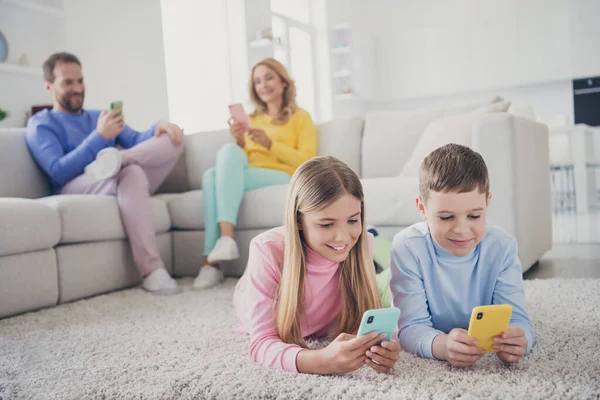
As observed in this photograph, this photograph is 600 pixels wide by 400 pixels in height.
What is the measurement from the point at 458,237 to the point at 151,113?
4.12m

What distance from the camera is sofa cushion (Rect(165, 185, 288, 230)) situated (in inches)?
96.4

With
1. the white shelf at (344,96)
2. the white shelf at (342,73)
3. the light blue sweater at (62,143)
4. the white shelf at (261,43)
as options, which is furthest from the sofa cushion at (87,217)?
the white shelf at (342,73)

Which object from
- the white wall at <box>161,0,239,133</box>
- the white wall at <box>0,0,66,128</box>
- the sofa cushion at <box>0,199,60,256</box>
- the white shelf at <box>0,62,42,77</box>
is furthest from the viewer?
the white wall at <box>161,0,239,133</box>

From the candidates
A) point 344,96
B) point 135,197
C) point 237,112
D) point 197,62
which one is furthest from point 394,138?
point 344,96

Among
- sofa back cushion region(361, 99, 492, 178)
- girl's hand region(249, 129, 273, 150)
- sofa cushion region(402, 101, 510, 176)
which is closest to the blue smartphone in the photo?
sofa cushion region(402, 101, 510, 176)

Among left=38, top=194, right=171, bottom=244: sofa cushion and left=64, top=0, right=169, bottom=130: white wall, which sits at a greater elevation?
left=64, top=0, right=169, bottom=130: white wall

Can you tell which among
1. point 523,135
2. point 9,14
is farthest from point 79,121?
point 523,135

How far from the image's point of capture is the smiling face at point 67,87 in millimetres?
2502

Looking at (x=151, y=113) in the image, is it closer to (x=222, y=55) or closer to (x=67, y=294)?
(x=222, y=55)

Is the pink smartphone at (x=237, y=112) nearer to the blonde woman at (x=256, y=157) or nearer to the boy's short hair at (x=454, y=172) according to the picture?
the blonde woman at (x=256, y=157)

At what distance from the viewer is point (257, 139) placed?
8.66ft

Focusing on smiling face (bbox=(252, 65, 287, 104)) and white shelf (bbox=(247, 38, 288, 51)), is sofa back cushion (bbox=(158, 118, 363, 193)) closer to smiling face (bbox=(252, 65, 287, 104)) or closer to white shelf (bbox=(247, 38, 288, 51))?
smiling face (bbox=(252, 65, 287, 104))

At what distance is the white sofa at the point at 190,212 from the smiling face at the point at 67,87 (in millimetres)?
233

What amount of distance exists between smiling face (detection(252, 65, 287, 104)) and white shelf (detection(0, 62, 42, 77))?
1750 millimetres
